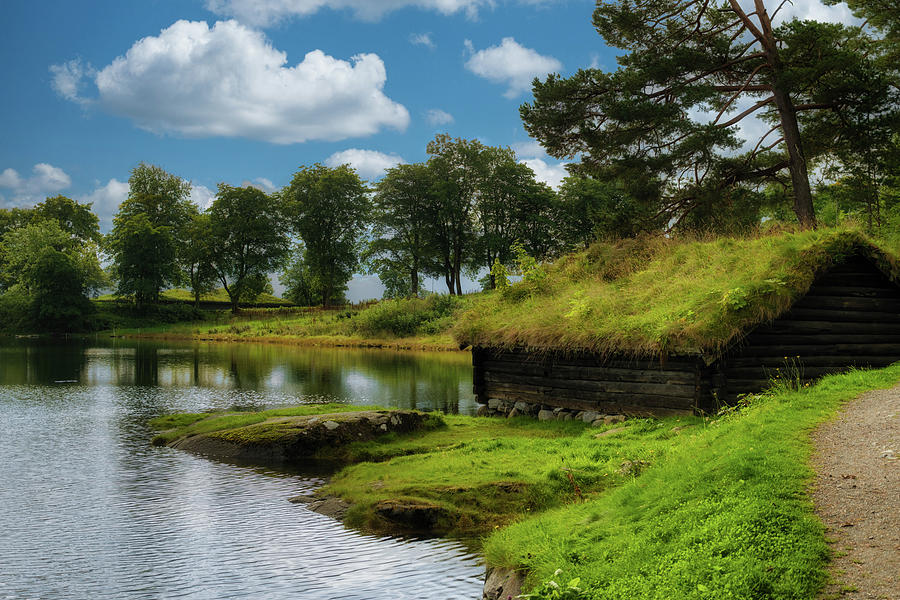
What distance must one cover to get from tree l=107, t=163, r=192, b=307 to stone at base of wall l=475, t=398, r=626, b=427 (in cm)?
6635

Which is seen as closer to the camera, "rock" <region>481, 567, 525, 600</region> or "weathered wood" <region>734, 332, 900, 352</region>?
"rock" <region>481, 567, 525, 600</region>

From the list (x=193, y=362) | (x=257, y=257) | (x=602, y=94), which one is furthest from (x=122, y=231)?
(x=602, y=94)

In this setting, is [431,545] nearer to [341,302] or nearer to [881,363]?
[881,363]

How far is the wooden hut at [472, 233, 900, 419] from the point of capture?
14062 mm

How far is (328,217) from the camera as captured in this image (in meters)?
81.1

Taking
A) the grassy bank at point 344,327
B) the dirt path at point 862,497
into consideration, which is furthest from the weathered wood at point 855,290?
the grassy bank at point 344,327

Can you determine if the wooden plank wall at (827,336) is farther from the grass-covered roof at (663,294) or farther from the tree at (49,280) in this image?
the tree at (49,280)

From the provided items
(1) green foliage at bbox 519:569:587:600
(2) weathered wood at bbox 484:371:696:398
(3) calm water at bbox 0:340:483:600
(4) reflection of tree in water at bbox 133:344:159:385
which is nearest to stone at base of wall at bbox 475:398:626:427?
(2) weathered wood at bbox 484:371:696:398

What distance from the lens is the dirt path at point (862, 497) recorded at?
5516 millimetres

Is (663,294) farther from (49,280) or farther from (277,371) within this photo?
(49,280)

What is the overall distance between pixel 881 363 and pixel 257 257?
242ft

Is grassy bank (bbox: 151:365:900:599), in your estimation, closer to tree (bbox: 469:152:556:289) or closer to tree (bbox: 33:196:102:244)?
tree (bbox: 469:152:556:289)

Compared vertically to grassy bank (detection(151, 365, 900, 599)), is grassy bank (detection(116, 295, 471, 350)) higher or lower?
higher

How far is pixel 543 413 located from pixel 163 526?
997 centimetres
